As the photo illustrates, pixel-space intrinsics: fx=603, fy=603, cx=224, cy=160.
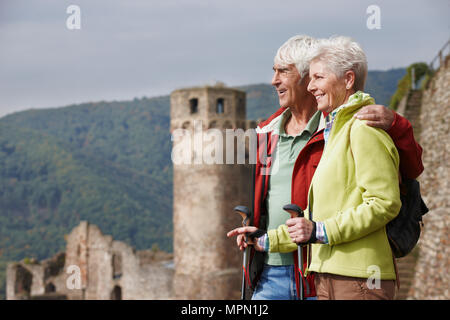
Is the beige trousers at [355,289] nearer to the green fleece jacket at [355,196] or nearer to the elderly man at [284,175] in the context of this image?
the green fleece jacket at [355,196]

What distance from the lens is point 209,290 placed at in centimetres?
2583

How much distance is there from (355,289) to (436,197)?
9921 millimetres

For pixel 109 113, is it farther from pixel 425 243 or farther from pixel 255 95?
pixel 425 243

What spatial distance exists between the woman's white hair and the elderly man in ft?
1.35

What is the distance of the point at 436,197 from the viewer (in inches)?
484

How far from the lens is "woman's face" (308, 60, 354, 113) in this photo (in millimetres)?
3299

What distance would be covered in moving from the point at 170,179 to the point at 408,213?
93685 millimetres

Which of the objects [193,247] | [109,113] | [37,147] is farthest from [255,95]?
[193,247]

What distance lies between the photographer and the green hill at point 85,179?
237 ft

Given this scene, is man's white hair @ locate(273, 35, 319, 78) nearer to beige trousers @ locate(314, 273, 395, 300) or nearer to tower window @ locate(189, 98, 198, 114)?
beige trousers @ locate(314, 273, 395, 300)

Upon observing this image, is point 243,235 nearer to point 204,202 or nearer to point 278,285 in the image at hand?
point 278,285

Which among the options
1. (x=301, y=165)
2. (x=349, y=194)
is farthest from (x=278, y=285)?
(x=349, y=194)

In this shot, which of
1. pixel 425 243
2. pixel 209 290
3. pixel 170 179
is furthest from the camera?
pixel 170 179

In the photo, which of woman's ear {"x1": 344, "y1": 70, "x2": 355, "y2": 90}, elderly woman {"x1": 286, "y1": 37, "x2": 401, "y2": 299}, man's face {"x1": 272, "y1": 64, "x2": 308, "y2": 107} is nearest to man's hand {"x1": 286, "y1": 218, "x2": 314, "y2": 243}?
elderly woman {"x1": 286, "y1": 37, "x2": 401, "y2": 299}
